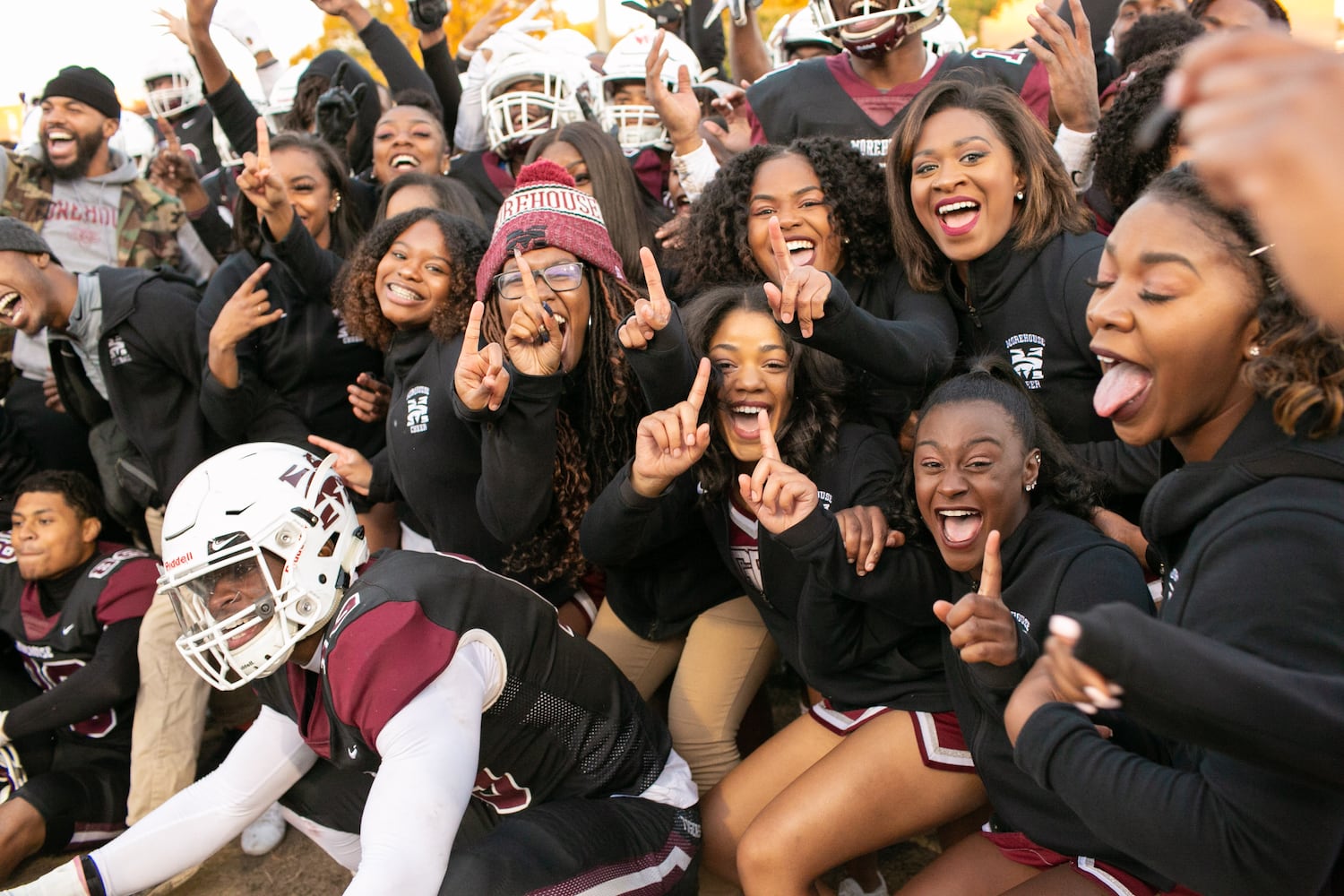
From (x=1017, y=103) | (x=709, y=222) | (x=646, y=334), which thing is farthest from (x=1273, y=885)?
(x=709, y=222)

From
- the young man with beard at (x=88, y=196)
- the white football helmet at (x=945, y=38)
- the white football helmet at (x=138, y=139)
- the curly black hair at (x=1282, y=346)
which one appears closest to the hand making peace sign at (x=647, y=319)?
the curly black hair at (x=1282, y=346)

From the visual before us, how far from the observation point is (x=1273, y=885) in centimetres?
161

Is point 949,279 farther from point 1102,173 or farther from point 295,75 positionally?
point 295,75

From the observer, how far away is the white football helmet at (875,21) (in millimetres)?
3822

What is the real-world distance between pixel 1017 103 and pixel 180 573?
2.77 meters

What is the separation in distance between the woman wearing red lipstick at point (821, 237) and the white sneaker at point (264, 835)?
251 centimetres

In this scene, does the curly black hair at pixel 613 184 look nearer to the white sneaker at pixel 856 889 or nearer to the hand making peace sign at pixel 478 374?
the hand making peace sign at pixel 478 374

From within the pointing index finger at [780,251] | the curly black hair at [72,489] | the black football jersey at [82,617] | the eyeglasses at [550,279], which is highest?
the pointing index finger at [780,251]

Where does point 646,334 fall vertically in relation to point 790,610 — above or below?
above

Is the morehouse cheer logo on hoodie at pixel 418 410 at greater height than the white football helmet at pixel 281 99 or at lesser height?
lesser

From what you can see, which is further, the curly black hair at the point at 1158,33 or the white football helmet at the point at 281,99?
the white football helmet at the point at 281,99

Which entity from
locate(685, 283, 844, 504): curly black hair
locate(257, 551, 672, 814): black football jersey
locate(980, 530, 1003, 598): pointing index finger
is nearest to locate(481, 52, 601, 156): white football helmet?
locate(685, 283, 844, 504): curly black hair

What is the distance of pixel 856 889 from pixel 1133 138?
2526mm

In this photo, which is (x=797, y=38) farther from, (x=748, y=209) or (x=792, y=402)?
(x=792, y=402)
